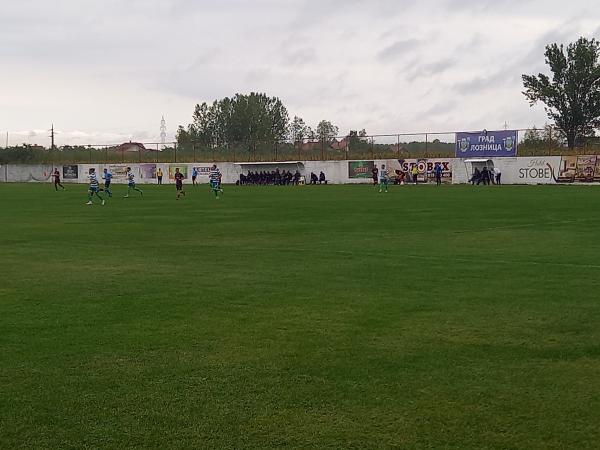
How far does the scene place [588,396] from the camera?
5.55 m

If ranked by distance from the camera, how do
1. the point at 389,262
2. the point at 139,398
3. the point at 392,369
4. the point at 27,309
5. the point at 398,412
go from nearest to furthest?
the point at 398,412 < the point at 139,398 < the point at 392,369 < the point at 27,309 < the point at 389,262

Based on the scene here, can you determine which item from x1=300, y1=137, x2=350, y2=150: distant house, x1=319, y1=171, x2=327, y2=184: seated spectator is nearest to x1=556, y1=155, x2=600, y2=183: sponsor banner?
x1=319, y1=171, x2=327, y2=184: seated spectator

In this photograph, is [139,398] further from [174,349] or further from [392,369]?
[392,369]

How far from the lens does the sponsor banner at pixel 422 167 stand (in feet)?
207

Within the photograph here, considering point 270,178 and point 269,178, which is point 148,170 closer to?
point 269,178

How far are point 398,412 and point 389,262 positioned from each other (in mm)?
7808

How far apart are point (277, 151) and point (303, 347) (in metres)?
71.7

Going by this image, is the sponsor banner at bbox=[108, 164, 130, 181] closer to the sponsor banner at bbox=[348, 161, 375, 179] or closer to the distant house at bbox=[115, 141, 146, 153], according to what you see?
the distant house at bbox=[115, 141, 146, 153]

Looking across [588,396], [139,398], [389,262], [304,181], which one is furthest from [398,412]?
[304,181]

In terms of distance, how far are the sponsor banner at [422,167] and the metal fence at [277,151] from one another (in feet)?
4.61

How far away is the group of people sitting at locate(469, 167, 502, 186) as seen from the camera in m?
59.7

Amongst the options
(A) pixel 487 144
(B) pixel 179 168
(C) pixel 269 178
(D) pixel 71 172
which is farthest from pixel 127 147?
(A) pixel 487 144

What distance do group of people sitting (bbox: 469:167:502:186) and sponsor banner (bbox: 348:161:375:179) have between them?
10227 millimetres

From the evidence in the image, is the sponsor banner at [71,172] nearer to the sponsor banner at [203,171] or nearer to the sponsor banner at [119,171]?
the sponsor banner at [119,171]
